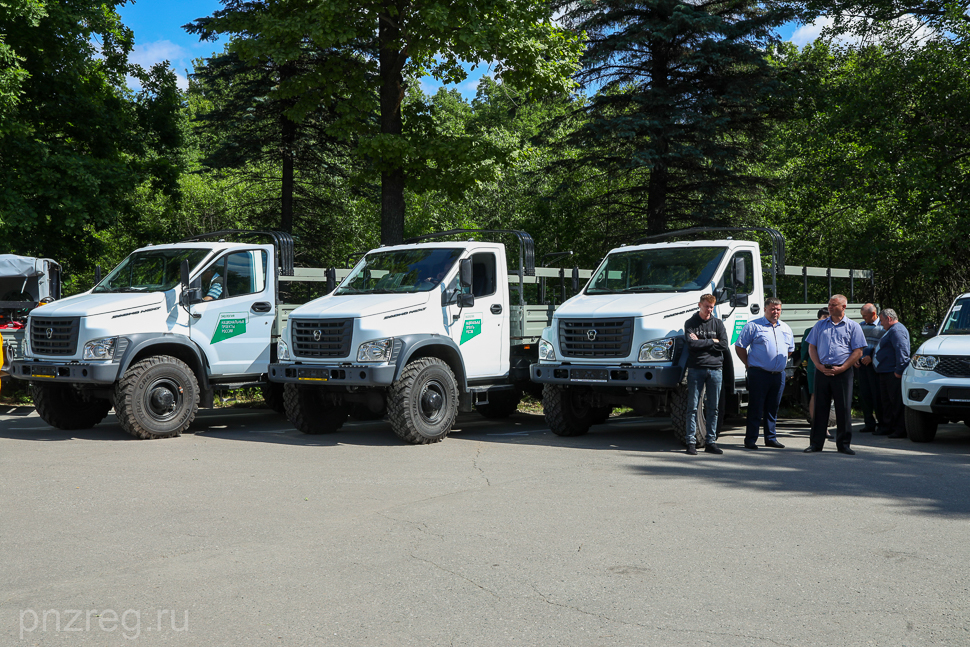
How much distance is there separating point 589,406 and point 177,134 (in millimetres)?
16634

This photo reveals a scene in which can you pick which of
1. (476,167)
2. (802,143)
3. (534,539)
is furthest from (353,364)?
(802,143)

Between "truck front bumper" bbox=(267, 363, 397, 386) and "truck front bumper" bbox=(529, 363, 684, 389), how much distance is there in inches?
78.2

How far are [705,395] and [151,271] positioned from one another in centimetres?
764

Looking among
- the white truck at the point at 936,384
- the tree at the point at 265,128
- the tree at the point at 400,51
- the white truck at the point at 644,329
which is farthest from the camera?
the tree at the point at 265,128

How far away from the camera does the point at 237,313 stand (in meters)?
12.9

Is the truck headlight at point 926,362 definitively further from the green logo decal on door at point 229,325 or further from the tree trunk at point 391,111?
the tree trunk at point 391,111

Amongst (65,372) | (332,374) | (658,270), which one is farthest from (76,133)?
(658,270)

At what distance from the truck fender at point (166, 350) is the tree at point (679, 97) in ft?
37.3

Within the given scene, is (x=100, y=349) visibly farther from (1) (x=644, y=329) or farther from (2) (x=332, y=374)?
(1) (x=644, y=329)

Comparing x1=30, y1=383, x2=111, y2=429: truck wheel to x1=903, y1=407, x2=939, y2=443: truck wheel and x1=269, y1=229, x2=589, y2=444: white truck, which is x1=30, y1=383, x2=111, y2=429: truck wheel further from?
x1=903, y1=407, x2=939, y2=443: truck wheel

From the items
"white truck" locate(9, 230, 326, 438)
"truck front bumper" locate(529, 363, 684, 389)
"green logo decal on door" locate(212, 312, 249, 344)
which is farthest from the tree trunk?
"truck front bumper" locate(529, 363, 684, 389)

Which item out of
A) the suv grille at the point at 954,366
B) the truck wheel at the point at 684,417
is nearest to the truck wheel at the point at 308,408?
the truck wheel at the point at 684,417

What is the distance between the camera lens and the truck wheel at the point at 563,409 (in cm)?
1216

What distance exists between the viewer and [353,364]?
11.4 meters
